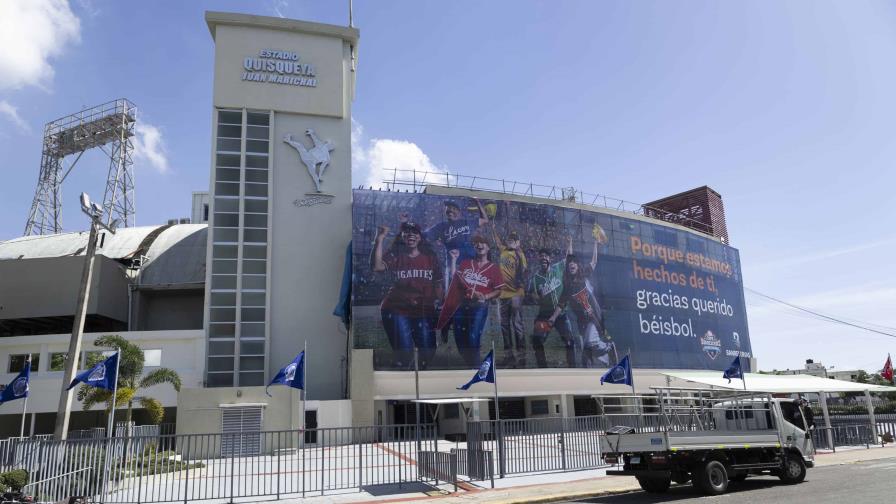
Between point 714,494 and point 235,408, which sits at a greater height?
point 235,408

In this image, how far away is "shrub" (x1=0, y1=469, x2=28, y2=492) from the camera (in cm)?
1541

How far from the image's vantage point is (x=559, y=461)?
22062 millimetres

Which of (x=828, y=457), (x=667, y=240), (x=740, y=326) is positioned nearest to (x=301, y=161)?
(x=667, y=240)

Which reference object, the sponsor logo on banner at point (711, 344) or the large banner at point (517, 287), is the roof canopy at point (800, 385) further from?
the sponsor logo on banner at point (711, 344)

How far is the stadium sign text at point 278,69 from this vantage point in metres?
51.5

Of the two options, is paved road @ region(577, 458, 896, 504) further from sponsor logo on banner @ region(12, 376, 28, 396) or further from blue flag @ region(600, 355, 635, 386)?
sponsor logo on banner @ region(12, 376, 28, 396)

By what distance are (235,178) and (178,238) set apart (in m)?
12.9

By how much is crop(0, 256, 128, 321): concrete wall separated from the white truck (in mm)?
43805

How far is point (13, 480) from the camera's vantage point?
1555cm

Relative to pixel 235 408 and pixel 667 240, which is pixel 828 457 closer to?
pixel 235 408

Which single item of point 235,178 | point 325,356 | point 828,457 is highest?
point 235,178

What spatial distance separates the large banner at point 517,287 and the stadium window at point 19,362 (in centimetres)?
2226

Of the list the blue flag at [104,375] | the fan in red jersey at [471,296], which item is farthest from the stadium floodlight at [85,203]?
the fan in red jersey at [471,296]

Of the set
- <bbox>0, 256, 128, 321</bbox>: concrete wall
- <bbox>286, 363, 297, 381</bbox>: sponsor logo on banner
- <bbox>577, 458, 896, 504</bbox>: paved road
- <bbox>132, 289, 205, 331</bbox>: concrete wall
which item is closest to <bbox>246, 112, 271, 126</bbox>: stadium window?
<bbox>132, 289, 205, 331</bbox>: concrete wall
